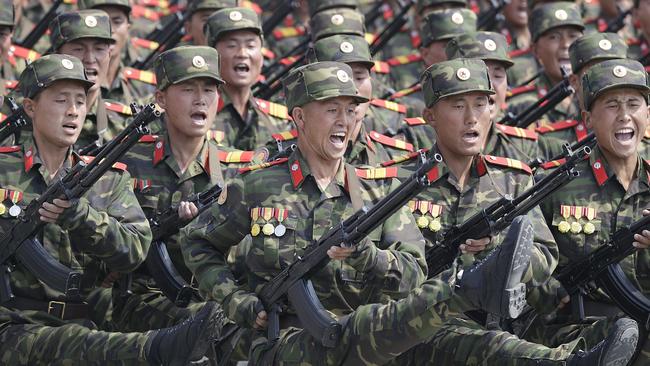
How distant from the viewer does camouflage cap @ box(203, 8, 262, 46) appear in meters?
17.2

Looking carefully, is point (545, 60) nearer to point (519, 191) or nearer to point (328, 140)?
point (519, 191)

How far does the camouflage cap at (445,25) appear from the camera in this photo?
1869cm

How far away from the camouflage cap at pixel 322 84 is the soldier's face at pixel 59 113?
168 cm

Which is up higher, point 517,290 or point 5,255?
point 5,255

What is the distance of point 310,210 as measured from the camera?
44.3ft

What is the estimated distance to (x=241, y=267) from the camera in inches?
552

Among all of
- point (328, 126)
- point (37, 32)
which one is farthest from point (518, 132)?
point (37, 32)

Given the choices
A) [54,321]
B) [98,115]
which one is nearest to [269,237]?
[54,321]

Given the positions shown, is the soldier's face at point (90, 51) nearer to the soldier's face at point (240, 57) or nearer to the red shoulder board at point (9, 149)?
the soldier's face at point (240, 57)

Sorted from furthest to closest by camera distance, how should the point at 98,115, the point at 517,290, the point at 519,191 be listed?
Answer: the point at 98,115
the point at 519,191
the point at 517,290

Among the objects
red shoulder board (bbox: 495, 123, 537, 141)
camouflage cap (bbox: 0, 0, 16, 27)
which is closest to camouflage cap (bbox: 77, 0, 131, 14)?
camouflage cap (bbox: 0, 0, 16, 27)

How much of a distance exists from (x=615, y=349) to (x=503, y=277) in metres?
1.07

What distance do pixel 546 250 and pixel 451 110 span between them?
4.39 ft

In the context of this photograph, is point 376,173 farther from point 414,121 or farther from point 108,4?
point 108,4
